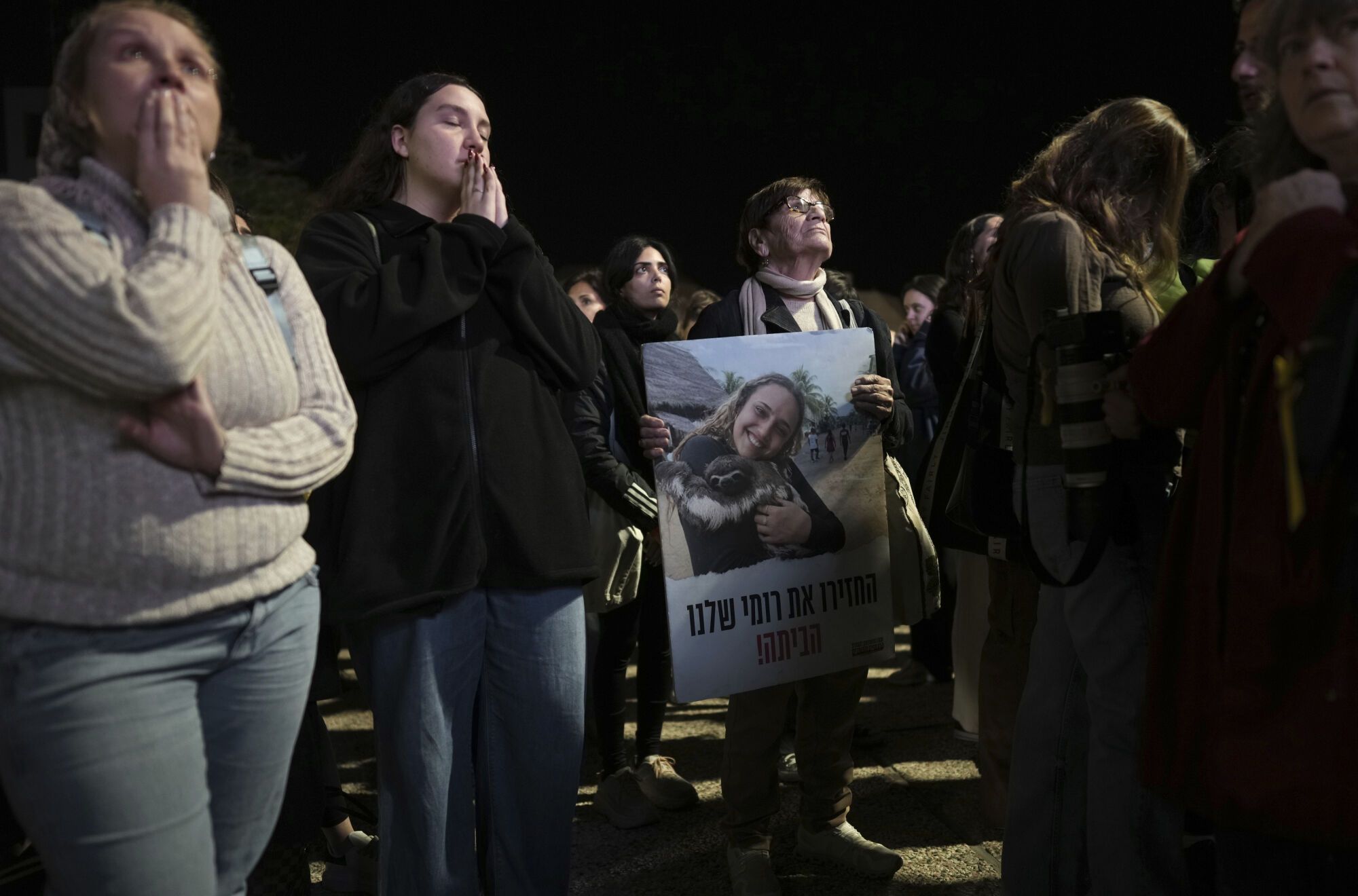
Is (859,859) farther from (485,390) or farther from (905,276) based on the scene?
(905,276)

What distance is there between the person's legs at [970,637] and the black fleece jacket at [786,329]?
729 mm

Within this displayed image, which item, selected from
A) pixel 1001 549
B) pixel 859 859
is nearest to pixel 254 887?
pixel 859 859

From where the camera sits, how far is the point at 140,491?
137 centimetres

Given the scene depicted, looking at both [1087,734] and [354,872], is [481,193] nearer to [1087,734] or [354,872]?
[1087,734]

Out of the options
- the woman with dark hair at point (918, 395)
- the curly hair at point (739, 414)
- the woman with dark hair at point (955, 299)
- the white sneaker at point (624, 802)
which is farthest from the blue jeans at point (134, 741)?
the woman with dark hair at point (918, 395)

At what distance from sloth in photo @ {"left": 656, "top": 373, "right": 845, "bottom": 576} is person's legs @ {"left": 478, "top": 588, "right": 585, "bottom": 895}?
1.84ft

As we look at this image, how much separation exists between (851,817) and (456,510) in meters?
1.85

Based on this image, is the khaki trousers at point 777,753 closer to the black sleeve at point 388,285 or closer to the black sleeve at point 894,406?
the black sleeve at point 894,406

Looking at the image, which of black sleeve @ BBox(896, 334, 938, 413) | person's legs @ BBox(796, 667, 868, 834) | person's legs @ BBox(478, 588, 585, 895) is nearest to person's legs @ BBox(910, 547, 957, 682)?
black sleeve @ BBox(896, 334, 938, 413)

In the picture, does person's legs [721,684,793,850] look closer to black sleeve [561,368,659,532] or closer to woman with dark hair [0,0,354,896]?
black sleeve [561,368,659,532]

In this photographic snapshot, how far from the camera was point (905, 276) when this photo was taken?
8.89 metres

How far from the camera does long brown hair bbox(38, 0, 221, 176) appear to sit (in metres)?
1.44

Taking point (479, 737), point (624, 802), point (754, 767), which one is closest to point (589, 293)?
point (624, 802)

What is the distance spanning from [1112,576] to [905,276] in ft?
23.5
